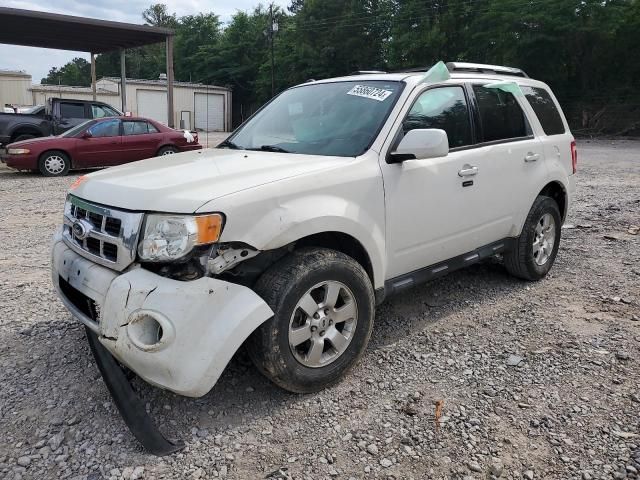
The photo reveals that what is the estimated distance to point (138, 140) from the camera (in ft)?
42.3

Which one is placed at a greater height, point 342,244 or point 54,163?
point 342,244

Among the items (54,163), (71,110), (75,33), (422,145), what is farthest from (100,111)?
(422,145)

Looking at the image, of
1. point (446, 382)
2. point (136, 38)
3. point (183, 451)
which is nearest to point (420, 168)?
point (446, 382)

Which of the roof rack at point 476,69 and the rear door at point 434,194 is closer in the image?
the rear door at point 434,194

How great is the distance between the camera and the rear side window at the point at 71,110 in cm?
1474

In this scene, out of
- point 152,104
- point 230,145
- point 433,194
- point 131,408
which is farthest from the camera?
point 152,104

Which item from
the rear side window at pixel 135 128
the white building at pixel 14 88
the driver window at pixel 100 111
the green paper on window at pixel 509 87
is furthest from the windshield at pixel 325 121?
the white building at pixel 14 88

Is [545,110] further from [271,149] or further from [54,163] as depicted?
[54,163]

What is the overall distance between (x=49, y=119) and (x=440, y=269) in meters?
14.1

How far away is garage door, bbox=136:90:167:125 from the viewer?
39.9 metres

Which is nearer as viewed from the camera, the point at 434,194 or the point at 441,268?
the point at 434,194

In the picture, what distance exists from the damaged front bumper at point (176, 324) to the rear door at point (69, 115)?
1363 cm

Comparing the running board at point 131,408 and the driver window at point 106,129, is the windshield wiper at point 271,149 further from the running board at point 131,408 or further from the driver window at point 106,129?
the driver window at point 106,129

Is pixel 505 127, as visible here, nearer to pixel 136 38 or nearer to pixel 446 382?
pixel 446 382
